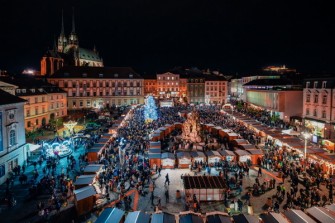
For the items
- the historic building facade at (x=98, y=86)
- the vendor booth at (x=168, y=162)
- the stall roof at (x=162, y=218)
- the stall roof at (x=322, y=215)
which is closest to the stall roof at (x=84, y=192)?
the stall roof at (x=162, y=218)

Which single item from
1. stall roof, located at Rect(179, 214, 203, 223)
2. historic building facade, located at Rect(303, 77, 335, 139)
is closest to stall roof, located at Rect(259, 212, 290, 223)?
stall roof, located at Rect(179, 214, 203, 223)

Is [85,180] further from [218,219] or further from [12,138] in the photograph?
[12,138]

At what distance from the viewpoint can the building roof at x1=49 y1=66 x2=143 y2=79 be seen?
259 feet

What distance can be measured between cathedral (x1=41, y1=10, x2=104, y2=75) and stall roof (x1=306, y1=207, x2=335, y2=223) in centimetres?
8651

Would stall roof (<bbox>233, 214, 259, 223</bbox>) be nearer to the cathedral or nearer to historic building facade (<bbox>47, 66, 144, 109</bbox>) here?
historic building facade (<bbox>47, 66, 144, 109</bbox>)

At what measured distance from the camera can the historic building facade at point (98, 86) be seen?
78.4 meters

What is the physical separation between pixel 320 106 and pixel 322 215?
32.2 meters

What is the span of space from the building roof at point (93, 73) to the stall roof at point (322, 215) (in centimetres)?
7552

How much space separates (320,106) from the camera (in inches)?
1654

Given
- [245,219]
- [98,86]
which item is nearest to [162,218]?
[245,219]

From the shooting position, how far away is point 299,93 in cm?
5409

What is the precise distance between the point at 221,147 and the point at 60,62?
72.3 m

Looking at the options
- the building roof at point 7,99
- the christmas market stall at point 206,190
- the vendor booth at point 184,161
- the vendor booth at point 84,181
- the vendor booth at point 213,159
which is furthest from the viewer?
the vendor booth at point 213,159

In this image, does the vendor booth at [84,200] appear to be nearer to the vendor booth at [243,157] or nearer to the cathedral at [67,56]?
the vendor booth at [243,157]
